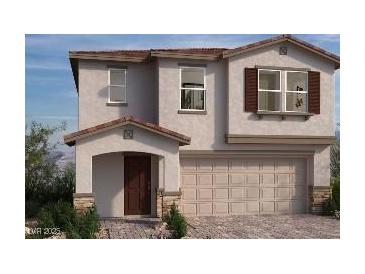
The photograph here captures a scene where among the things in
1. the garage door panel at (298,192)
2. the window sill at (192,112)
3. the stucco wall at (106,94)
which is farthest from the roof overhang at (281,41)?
the garage door panel at (298,192)

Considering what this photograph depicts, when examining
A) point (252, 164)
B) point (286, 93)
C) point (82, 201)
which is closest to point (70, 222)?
point (82, 201)

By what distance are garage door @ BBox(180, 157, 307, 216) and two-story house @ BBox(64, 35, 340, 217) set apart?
34 mm

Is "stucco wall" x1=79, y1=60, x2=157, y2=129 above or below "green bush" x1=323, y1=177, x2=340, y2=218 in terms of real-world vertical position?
above

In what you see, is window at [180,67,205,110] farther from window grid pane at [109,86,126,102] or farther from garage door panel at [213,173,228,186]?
garage door panel at [213,173,228,186]

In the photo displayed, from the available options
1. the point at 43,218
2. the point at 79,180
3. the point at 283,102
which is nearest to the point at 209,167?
the point at 283,102

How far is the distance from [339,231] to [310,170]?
3750 millimetres

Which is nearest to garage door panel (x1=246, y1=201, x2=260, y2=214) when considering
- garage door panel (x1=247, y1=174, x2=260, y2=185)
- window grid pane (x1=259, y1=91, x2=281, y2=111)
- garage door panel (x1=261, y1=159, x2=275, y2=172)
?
garage door panel (x1=247, y1=174, x2=260, y2=185)

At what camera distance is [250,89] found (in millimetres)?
16172

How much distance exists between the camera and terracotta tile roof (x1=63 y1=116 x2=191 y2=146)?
555 inches

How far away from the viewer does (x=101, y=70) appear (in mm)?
16141

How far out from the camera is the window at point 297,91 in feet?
55.0

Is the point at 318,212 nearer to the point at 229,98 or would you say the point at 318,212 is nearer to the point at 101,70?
the point at 229,98

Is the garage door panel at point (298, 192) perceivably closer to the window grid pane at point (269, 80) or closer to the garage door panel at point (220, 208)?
the garage door panel at point (220, 208)

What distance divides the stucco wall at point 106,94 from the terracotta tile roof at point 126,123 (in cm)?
180
